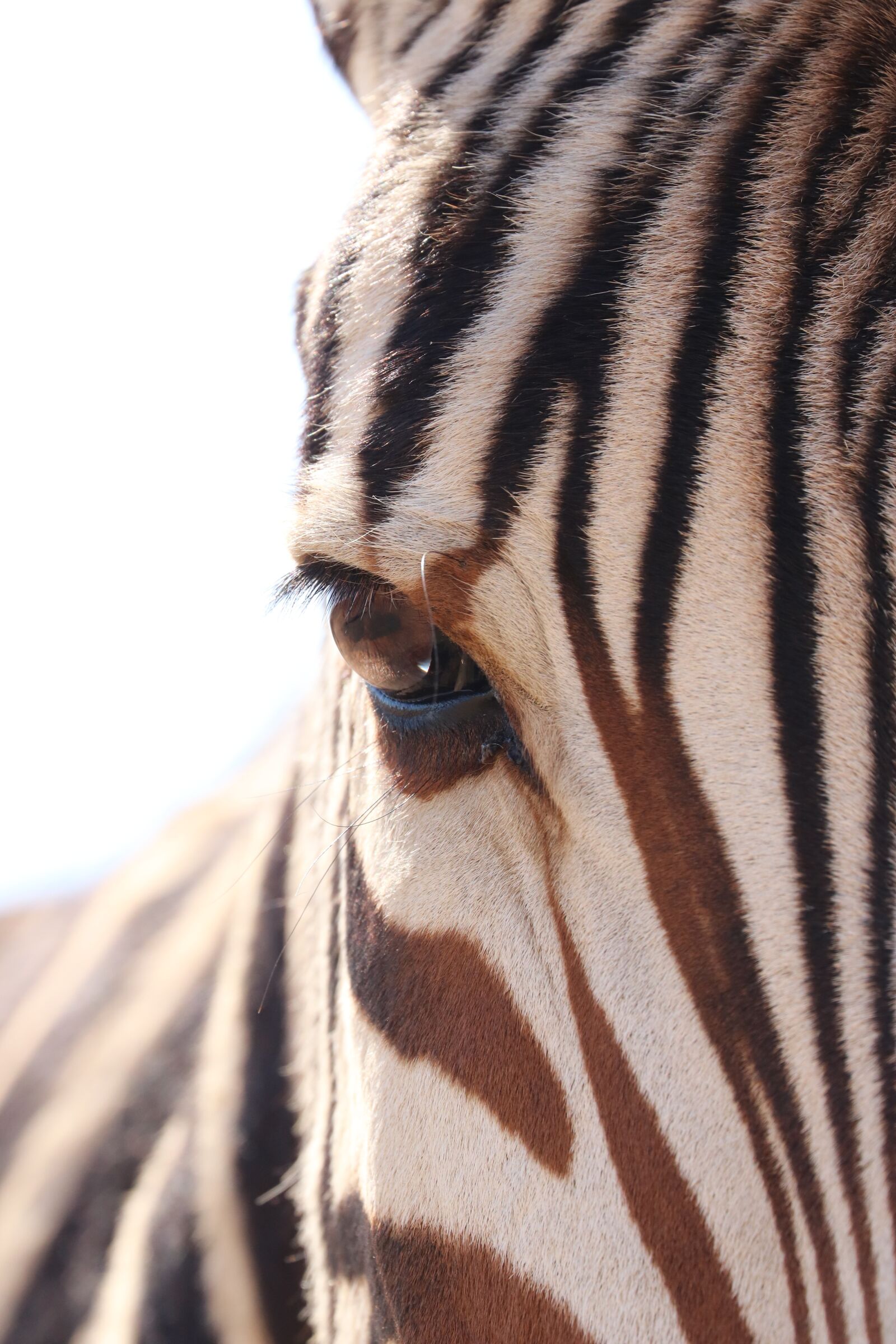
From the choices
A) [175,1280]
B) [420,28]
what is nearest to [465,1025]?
[175,1280]

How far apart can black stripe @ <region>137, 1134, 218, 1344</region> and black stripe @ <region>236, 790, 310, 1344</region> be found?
93 millimetres

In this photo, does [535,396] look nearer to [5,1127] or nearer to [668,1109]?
[668,1109]

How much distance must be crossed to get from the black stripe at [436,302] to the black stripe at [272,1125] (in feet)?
3.12

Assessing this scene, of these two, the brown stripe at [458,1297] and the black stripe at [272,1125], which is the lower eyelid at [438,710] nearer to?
the brown stripe at [458,1297]

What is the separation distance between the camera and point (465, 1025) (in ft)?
3.74

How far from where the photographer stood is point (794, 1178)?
98 cm

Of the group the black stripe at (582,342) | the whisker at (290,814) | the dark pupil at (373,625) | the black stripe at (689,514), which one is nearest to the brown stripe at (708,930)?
the black stripe at (689,514)

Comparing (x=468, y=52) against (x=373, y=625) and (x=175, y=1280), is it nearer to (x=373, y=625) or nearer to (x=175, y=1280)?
(x=373, y=625)

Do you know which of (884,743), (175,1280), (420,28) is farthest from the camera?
(175,1280)

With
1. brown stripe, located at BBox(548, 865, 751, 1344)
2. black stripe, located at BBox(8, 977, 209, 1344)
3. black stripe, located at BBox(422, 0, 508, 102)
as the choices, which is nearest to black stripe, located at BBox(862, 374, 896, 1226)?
brown stripe, located at BBox(548, 865, 751, 1344)

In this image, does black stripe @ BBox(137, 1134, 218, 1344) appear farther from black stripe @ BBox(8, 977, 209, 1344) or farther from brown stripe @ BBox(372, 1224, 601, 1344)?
brown stripe @ BBox(372, 1224, 601, 1344)

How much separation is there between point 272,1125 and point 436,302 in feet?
4.72

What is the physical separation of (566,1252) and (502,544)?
0.66 meters

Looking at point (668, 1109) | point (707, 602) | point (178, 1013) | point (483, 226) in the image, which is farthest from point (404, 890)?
point (178, 1013)
